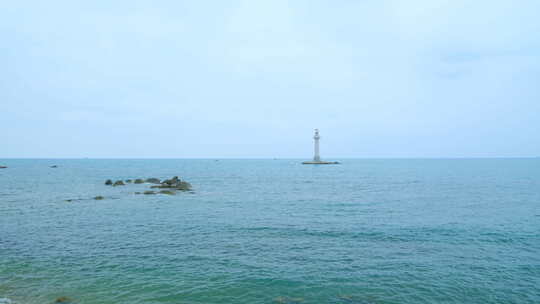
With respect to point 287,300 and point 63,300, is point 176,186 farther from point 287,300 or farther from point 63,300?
point 287,300

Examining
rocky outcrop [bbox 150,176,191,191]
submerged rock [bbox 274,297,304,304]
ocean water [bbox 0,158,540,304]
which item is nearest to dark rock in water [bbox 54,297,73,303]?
ocean water [bbox 0,158,540,304]

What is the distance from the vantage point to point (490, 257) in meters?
20.6

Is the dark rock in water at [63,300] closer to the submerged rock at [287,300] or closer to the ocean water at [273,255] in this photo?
the ocean water at [273,255]

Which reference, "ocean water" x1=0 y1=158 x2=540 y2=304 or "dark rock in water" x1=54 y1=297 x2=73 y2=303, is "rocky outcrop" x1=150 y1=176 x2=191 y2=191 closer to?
"ocean water" x1=0 y1=158 x2=540 y2=304

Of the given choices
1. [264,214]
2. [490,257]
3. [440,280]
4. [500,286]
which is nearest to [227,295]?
[440,280]

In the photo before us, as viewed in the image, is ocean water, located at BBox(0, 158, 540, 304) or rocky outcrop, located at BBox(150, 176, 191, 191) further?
rocky outcrop, located at BBox(150, 176, 191, 191)

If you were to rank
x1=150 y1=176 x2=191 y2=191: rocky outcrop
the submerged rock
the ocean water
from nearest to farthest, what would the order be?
1. the submerged rock
2. the ocean water
3. x1=150 y1=176 x2=191 y2=191: rocky outcrop

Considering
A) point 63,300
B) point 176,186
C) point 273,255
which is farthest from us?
point 176,186

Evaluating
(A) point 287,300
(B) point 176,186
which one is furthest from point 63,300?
(B) point 176,186

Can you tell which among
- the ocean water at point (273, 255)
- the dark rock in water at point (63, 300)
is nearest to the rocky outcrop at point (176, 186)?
the ocean water at point (273, 255)

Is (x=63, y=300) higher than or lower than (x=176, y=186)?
lower

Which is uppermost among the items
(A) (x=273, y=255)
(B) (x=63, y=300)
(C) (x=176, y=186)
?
(C) (x=176, y=186)

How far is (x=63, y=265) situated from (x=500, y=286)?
81.2 feet

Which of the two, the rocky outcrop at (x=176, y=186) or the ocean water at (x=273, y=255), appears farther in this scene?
the rocky outcrop at (x=176, y=186)
